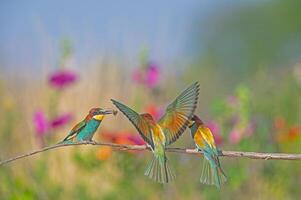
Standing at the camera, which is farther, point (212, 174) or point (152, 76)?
point (152, 76)

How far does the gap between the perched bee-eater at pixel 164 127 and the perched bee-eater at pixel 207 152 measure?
0.19 feet

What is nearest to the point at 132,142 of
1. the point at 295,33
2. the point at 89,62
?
the point at 89,62

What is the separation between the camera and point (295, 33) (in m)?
18.8

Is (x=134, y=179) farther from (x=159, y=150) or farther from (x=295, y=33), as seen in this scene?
(x=295, y=33)

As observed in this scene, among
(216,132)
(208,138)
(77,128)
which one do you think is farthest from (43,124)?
(208,138)

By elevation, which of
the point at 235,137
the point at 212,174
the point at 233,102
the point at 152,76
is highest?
the point at 152,76

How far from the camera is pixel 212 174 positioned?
4.61 feet

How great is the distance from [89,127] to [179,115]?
0.20 m

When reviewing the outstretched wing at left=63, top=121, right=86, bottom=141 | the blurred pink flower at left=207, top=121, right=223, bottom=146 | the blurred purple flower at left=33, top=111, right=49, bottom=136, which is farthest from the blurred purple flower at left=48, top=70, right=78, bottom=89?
the outstretched wing at left=63, top=121, right=86, bottom=141

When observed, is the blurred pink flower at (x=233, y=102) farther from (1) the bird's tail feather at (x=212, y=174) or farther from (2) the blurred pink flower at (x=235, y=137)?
(1) the bird's tail feather at (x=212, y=174)

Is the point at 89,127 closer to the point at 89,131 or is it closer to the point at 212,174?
the point at 89,131

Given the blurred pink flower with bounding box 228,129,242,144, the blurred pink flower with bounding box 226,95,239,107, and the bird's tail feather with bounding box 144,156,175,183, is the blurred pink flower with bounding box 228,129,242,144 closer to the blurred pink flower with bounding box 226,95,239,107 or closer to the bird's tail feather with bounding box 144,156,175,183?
the blurred pink flower with bounding box 226,95,239,107

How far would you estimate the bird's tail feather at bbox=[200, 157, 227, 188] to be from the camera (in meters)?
1.38

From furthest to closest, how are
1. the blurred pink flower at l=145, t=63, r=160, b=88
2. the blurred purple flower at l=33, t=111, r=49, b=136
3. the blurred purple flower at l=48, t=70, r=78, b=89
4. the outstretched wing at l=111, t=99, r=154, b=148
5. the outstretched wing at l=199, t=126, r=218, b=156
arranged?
the blurred purple flower at l=48, t=70, r=78, b=89
the blurred pink flower at l=145, t=63, r=160, b=88
the blurred purple flower at l=33, t=111, r=49, b=136
the outstretched wing at l=199, t=126, r=218, b=156
the outstretched wing at l=111, t=99, r=154, b=148
